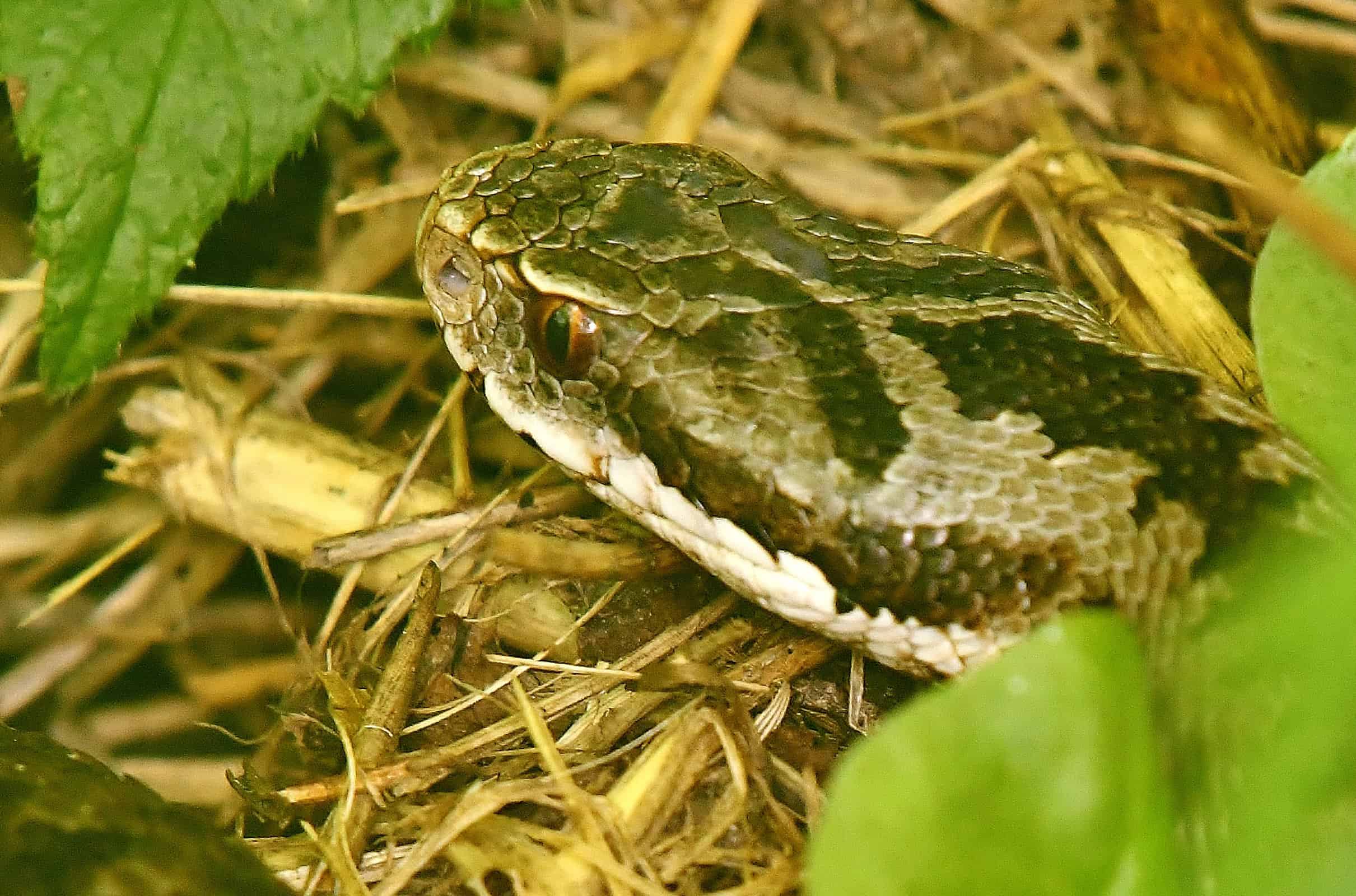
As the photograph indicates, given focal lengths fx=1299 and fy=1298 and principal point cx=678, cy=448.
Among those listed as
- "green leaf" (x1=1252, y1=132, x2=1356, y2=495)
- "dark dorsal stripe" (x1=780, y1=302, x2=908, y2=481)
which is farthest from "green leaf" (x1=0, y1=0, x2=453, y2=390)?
"green leaf" (x1=1252, y1=132, x2=1356, y2=495)

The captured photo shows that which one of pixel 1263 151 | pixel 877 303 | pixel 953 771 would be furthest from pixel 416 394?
pixel 1263 151

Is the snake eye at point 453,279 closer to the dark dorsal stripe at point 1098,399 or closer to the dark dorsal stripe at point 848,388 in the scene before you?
the dark dorsal stripe at point 848,388

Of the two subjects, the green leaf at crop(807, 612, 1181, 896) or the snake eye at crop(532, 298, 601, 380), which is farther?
the snake eye at crop(532, 298, 601, 380)

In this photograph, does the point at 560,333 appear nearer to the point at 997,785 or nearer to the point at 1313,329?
the point at 997,785

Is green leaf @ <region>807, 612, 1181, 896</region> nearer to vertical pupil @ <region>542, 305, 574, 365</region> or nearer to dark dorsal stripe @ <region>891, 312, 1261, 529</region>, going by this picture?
dark dorsal stripe @ <region>891, 312, 1261, 529</region>

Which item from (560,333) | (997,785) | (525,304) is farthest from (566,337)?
(997,785)

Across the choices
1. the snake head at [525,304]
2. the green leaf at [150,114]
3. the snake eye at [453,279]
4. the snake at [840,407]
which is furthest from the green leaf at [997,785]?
the green leaf at [150,114]

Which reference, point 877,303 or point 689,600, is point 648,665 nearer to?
point 689,600
